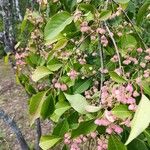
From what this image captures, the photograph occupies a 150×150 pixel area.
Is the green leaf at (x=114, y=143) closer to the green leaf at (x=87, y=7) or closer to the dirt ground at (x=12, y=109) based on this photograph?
the green leaf at (x=87, y=7)

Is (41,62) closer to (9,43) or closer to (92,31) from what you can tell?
(92,31)

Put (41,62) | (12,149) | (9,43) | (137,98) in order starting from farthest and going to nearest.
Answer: (12,149) < (9,43) < (41,62) < (137,98)

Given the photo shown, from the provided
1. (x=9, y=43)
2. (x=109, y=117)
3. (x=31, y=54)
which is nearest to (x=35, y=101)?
(x=109, y=117)

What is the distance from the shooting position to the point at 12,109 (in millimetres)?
4938

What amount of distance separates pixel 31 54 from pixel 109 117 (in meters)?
1.01

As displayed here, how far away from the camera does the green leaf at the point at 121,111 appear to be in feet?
2.34

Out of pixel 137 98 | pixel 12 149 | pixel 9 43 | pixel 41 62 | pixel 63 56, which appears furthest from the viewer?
pixel 12 149

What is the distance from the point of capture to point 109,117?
70 centimetres

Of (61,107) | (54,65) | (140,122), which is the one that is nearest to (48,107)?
(61,107)

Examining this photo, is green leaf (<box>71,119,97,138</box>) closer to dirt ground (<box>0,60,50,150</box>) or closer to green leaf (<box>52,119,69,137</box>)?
green leaf (<box>52,119,69,137</box>)

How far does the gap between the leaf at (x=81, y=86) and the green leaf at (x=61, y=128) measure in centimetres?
16

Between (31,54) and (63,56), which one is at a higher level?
(63,56)

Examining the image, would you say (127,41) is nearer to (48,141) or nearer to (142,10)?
(142,10)

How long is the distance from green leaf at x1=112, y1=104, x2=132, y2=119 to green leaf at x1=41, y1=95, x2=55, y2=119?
0.26 m
